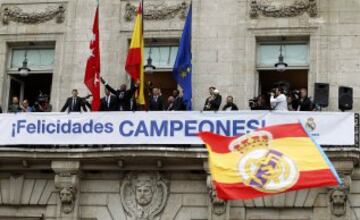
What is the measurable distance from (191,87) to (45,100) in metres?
4.12

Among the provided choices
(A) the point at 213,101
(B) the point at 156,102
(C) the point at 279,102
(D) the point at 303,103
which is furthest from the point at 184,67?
(D) the point at 303,103

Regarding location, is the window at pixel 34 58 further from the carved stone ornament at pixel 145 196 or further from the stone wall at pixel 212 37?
the carved stone ornament at pixel 145 196

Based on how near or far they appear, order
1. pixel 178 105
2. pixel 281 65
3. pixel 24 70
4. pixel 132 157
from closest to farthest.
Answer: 1. pixel 132 157
2. pixel 178 105
3. pixel 281 65
4. pixel 24 70

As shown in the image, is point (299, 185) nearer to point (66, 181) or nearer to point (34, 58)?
point (66, 181)

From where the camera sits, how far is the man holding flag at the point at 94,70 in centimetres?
2798

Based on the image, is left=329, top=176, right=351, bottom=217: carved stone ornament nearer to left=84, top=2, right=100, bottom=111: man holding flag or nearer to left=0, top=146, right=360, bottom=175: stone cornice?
left=0, top=146, right=360, bottom=175: stone cornice

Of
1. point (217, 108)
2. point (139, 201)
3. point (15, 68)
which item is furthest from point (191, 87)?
point (15, 68)

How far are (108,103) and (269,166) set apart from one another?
7.92 metres

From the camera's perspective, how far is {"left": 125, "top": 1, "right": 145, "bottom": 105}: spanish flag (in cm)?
2792

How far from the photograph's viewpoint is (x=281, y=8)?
94.3 feet

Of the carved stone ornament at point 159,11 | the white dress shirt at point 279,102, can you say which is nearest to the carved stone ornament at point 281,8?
the carved stone ornament at point 159,11

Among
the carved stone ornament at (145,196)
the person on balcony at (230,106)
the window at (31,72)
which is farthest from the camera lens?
the window at (31,72)

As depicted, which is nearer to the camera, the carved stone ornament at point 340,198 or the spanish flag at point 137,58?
the carved stone ornament at point 340,198

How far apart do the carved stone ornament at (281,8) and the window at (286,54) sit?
879 mm
